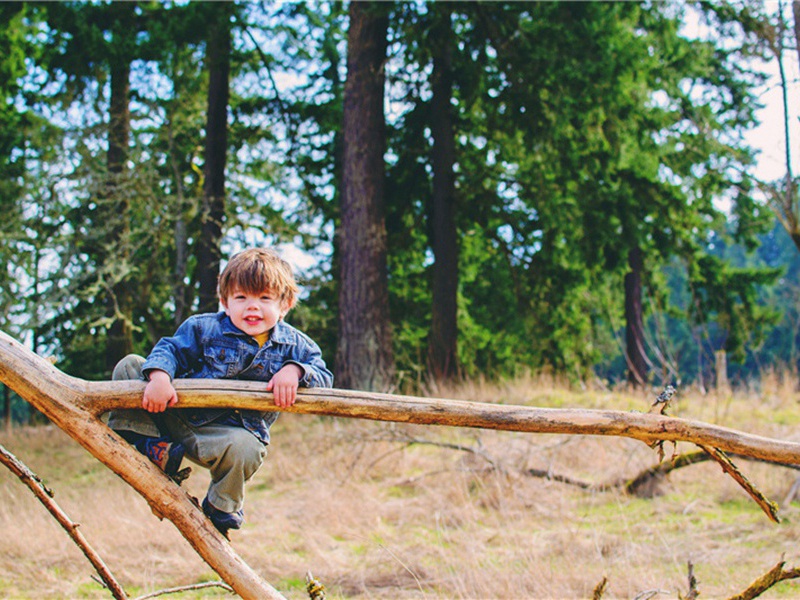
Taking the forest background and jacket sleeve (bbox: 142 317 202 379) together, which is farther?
the forest background

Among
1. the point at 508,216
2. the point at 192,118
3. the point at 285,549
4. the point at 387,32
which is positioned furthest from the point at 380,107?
the point at 285,549

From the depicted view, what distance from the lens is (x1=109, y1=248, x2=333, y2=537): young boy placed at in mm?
A: 2646

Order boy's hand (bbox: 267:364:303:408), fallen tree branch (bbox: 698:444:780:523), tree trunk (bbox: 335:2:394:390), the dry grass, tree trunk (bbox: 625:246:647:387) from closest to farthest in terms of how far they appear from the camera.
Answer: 1. boy's hand (bbox: 267:364:303:408)
2. fallen tree branch (bbox: 698:444:780:523)
3. the dry grass
4. tree trunk (bbox: 335:2:394:390)
5. tree trunk (bbox: 625:246:647:387)

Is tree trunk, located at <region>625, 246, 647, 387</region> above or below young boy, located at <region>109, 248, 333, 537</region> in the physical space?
above

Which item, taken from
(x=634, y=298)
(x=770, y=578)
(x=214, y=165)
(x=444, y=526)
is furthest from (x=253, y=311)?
(x=634, y=298)

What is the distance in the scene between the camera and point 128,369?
9.04 ft

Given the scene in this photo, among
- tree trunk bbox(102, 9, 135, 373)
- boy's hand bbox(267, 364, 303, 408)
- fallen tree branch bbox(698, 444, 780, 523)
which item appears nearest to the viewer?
boy's hand bbox(267, 364, 303, 408)

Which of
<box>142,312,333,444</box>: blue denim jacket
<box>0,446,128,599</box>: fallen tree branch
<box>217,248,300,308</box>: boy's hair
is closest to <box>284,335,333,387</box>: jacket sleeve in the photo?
<box>142,312,333,444</box>: blue denim jacket

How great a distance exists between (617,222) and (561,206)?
3.22 ft

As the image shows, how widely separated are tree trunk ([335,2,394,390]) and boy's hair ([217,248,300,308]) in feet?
23.9

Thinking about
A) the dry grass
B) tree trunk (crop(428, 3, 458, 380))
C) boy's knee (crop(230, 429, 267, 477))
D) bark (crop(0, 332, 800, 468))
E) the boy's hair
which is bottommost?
the dry grass

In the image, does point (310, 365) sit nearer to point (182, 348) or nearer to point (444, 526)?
point (182, 348)

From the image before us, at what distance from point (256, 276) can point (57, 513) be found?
1085 millimetres

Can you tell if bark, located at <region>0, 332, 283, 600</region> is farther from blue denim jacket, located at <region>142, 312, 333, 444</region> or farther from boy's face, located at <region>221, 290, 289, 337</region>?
boy's face, located at <region>221, 290, 289, 337</region>
